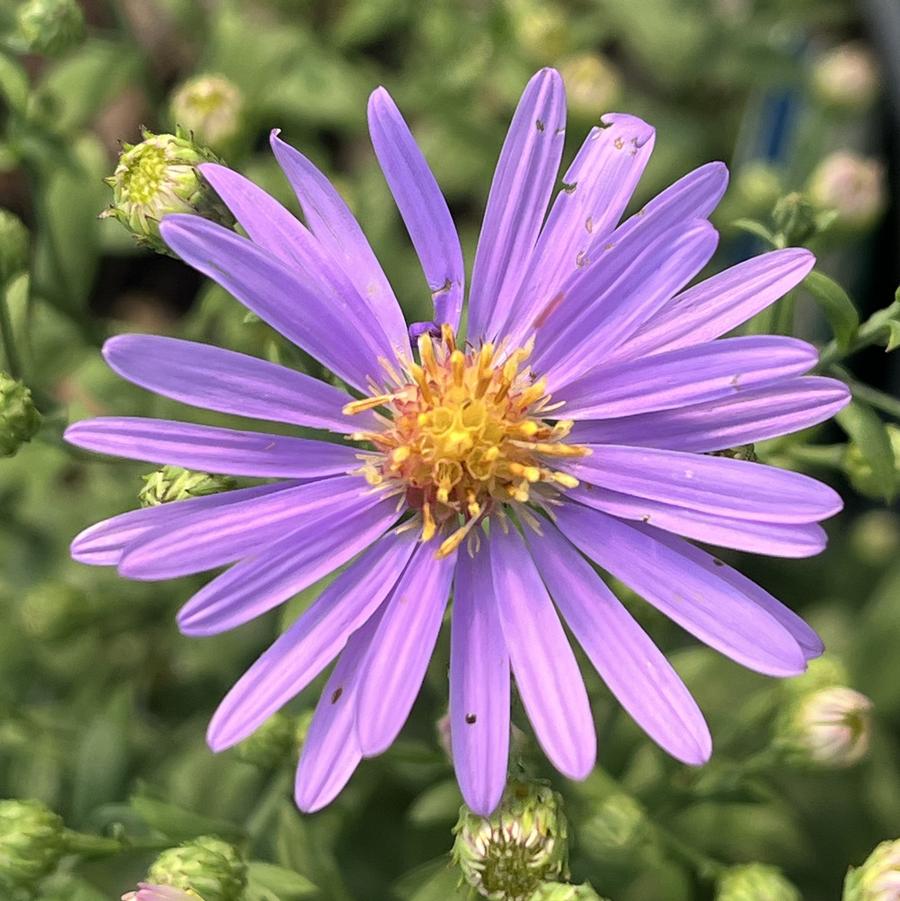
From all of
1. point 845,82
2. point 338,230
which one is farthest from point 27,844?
point 845,82

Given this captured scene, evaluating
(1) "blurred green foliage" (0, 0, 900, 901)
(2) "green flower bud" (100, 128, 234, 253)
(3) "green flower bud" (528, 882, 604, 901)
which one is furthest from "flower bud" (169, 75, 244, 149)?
(3) "green flower bud" (528, 882, 604, 901)

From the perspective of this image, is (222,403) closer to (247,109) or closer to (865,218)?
(247,109)

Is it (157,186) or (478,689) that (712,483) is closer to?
(478,689)

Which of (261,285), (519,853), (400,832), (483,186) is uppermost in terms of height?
(483,186)

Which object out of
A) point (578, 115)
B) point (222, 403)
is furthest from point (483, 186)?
point (222, 403)

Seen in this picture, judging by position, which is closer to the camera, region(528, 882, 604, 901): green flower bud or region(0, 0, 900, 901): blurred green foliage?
region(528, 882, 604, 901): green flower bud

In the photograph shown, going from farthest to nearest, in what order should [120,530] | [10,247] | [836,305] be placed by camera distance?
[10,247]
[836,305]
[120,530]

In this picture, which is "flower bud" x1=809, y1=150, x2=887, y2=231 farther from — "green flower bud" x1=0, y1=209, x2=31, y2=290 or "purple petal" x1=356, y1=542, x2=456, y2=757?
"green flower bud" x1=0, y1=209, x2=31, y2=290
